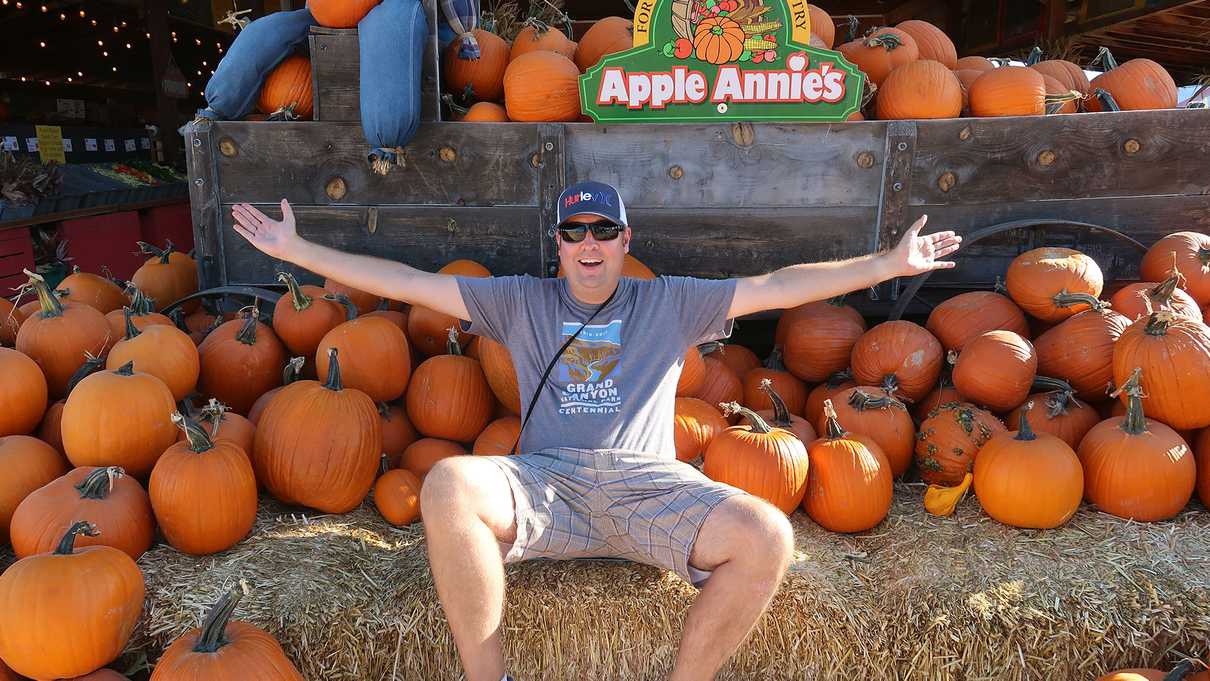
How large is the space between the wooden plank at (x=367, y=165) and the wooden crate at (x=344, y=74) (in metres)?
0.07

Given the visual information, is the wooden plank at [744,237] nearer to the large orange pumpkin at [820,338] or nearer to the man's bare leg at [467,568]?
the large orange pumpkin at [820,338]

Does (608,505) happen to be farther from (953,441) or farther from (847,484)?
(953,441)

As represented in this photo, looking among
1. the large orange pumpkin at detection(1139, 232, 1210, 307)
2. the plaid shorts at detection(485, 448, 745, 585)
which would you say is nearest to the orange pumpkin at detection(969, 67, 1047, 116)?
the large orange pumpkin at detection(1139, 232, 1210, 307)

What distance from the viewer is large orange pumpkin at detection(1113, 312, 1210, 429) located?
2737 millimetres

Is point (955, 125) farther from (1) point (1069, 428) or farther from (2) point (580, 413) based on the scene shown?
(2) point (580, 413)

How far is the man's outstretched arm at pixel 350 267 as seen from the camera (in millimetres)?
2469

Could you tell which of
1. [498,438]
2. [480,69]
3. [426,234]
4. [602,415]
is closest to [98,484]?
[498,438]

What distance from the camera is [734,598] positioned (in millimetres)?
2023

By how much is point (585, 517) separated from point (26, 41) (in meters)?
10.3

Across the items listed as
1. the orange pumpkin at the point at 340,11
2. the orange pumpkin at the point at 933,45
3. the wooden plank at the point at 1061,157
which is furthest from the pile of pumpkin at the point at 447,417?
the orange pumpkin at the point at 933,45

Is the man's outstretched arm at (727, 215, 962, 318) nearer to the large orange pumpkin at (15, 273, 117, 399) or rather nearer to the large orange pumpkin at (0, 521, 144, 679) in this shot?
the large orange pumpkin at (0, 521, 144, 679)

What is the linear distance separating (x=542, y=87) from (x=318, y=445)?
198 centimetres

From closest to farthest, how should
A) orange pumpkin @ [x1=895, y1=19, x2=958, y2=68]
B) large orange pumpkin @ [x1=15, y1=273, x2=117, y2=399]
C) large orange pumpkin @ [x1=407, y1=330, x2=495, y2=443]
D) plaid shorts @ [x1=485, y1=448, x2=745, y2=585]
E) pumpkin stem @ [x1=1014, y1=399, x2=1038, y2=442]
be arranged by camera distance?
plaid shorts @ [x1=485, y1=448, x2=745, y2=585] < pumpkin stem @ [x1=1014, y1=399, x2=1038, y2=442] < large orange pumpkin @ [x1=15, y1=273, x2=117, y2=399] < large orange pumpkin @ [x1=407, y1=330, x2=495, y2=443] < orange pumpkin @ [x1=895, y1=19, x2=958, y2=68]

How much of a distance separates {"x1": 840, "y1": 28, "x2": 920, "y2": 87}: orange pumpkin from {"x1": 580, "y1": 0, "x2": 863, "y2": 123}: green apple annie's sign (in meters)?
0.57
